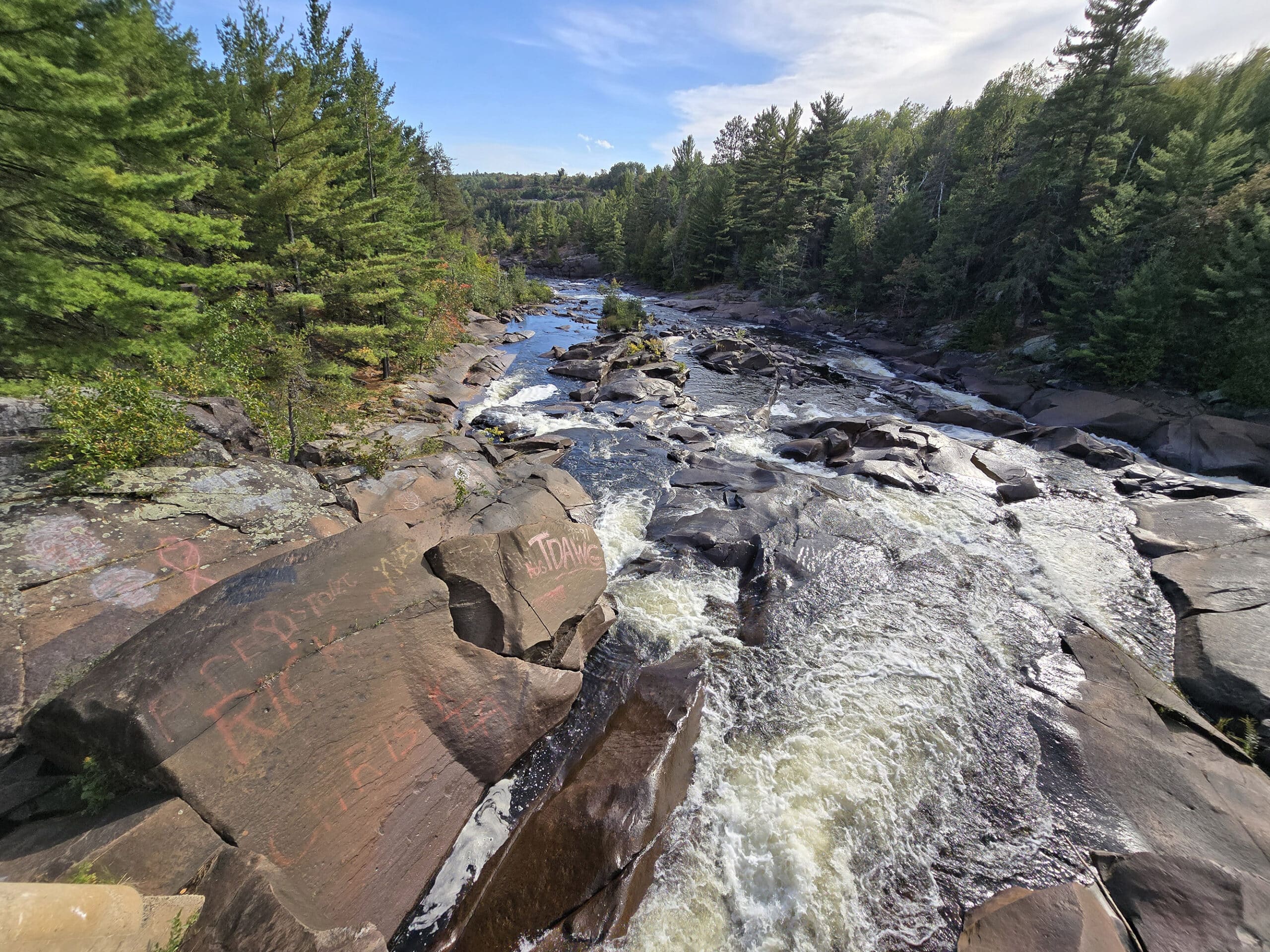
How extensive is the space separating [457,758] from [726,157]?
106 m

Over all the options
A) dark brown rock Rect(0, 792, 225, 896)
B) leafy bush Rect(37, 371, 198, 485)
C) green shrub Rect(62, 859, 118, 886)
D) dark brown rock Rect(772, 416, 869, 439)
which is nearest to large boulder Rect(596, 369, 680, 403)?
dark brown rock Rect(772, 416, 869, 439)

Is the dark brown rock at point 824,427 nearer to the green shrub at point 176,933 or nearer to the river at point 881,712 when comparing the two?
the river at point 881,712

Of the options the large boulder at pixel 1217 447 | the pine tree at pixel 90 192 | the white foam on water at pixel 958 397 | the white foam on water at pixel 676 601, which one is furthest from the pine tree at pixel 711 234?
the white foam on water at pixel 676 601

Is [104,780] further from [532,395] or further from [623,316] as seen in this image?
[623,316]

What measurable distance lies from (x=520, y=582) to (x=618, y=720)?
248 centimetres

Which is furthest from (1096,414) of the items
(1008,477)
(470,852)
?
(470,852)

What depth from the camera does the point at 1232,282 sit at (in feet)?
61.9

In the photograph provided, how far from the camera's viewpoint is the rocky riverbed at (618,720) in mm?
4289

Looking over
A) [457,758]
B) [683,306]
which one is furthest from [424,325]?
[683,306]

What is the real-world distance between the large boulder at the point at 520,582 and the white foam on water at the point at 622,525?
2003 mm

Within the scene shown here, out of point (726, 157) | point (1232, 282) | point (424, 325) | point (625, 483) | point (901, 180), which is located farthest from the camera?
point (726, 157)

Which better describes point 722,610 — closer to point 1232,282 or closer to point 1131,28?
point 1232,282

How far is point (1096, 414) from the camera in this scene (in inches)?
786

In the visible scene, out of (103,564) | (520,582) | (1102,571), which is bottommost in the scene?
(1102,571)
